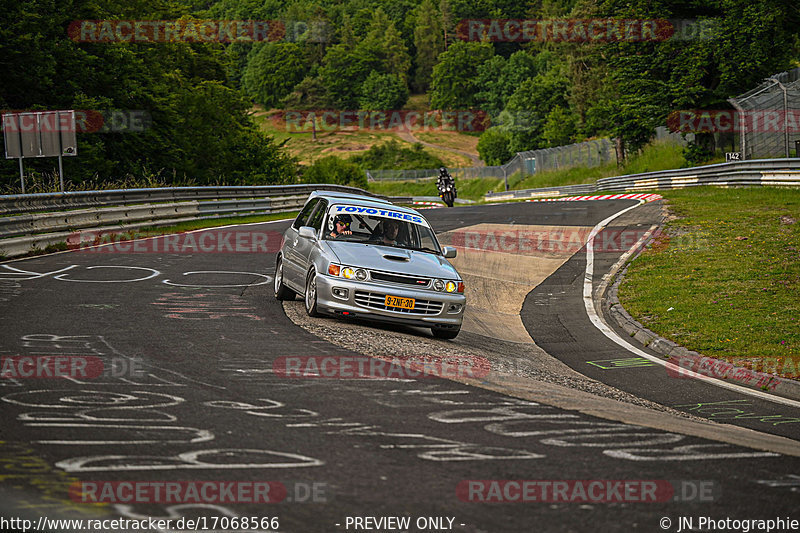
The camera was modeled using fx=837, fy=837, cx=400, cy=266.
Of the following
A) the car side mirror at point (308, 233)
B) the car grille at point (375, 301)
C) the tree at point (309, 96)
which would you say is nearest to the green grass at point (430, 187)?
the tree at point (309, 96)

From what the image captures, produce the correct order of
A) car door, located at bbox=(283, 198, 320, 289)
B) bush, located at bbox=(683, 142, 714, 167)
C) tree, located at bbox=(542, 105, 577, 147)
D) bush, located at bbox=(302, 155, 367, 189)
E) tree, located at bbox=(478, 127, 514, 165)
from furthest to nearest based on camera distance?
tree, located at bbox=(478, 127, 514, 165)
tree, located at bbox=(542, 105, 577, 147)
bush, located at bbox=(302, 155, 367, 189)
bush, located at bbox=(683, 142, 714, 167)
car door, located at bbox=(283, 198, 320, 289)

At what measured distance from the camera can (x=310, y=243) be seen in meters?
12.2

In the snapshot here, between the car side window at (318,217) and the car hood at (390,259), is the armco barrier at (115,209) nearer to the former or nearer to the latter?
the car side window at (318,217)

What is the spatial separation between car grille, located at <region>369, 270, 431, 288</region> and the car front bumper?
10cm

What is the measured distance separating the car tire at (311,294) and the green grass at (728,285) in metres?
5.36

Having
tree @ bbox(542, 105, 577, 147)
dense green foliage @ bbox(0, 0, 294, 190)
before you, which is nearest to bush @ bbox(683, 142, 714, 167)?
→ dense green foliage @ bbox(0, 0, 294, 190)

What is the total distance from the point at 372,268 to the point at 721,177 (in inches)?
1138

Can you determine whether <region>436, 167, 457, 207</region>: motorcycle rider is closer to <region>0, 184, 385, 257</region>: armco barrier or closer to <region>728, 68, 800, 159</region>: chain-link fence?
<region>0, 184, 385, 257</region>: armco barrier

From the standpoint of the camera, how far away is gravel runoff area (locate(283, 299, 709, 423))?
30.6 feet

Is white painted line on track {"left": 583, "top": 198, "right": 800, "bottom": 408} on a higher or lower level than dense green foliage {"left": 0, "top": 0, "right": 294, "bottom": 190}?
lower

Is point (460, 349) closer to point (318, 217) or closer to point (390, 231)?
point (390, 231)

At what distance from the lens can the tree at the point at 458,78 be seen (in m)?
172

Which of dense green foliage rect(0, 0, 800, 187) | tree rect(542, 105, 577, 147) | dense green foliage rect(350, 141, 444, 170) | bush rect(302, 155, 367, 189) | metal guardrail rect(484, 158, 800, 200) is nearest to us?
metal guardrail rect(484, 158, 800, 200)

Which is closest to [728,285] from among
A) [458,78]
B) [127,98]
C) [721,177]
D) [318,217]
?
[318,217]
